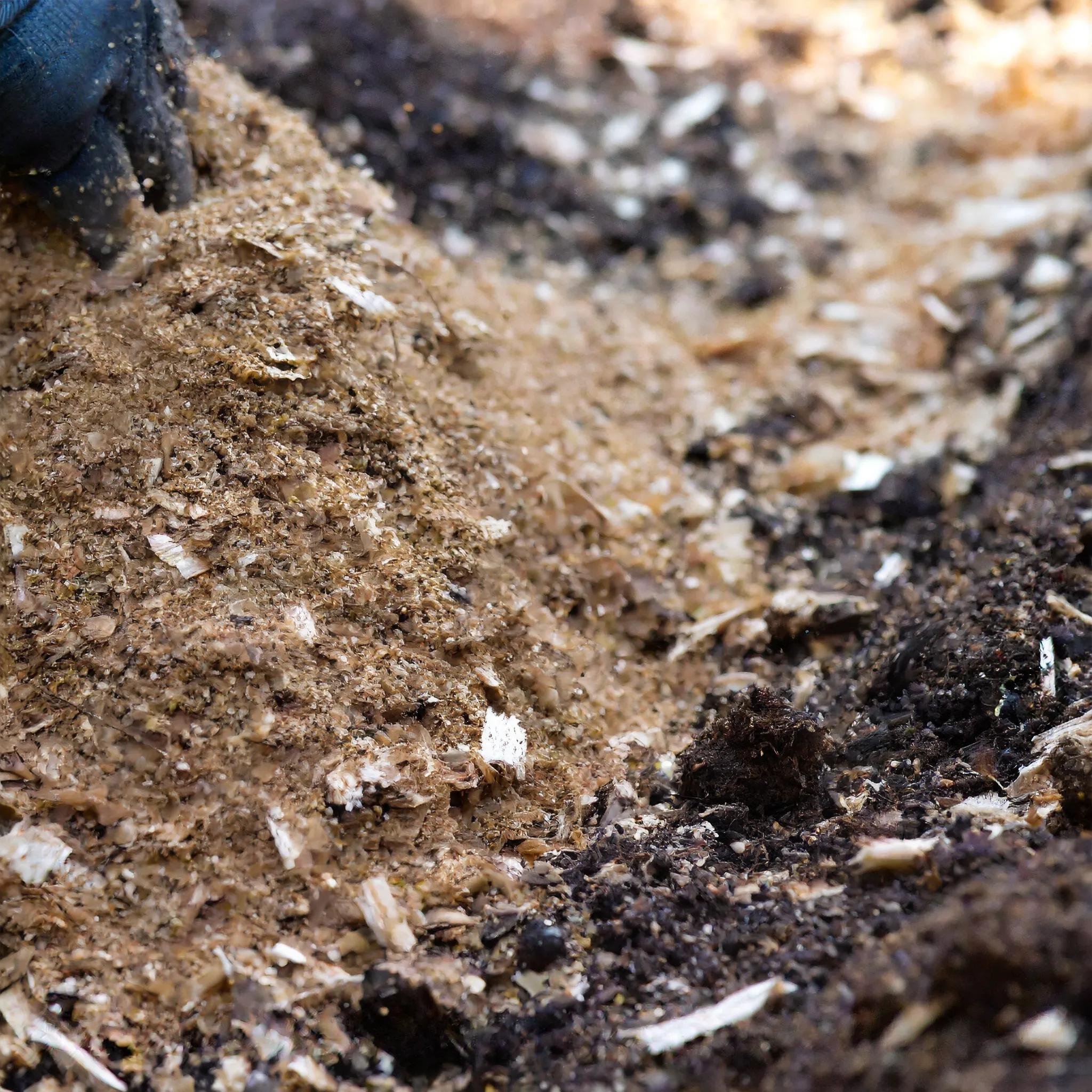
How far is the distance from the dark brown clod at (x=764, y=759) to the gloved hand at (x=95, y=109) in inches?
86.1

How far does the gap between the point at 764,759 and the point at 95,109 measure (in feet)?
8.27

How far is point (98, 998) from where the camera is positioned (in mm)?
2051

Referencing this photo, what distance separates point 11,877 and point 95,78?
2090mm

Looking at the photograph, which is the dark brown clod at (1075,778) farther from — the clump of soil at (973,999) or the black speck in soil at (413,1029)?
the black speck in soil at (413,1029)

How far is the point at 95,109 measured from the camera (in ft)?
9.16

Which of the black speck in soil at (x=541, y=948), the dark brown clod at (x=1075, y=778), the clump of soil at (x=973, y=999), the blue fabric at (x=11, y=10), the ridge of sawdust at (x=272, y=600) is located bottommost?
the dark brown clod at (x=1075, y=778)

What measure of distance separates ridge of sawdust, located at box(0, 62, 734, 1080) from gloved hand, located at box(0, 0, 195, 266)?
108 millimetres

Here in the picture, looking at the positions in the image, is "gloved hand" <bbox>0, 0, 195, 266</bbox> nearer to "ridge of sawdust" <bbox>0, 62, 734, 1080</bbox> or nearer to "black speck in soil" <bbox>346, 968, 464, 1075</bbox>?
"ridge of sawdust" <bbox>0, 62, 734, 1080</bbox>

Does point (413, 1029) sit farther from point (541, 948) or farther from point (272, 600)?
point (272, 600)

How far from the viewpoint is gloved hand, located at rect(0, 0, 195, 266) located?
2.63 m

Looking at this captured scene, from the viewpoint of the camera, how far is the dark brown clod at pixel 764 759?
244 centimetres

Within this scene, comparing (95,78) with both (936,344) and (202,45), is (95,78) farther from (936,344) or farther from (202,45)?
(936,344)

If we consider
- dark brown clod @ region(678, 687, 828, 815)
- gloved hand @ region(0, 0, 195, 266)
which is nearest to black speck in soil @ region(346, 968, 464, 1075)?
dark brown clod @ region(678, 687, 828, 815)

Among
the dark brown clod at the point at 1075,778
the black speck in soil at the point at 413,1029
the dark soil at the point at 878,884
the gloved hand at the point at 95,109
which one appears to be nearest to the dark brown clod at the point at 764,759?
the dark soil at the point at 878,884
